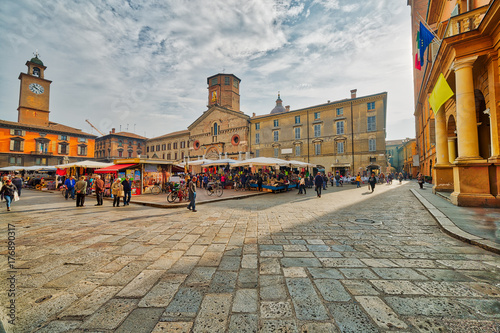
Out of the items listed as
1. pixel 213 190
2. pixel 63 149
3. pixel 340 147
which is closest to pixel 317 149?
pixel 340 147

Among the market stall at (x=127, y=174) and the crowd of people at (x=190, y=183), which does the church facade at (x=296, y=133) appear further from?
the market stall at (x=127, y=174)

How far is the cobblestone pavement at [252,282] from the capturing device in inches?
76.7

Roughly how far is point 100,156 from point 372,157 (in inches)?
2542

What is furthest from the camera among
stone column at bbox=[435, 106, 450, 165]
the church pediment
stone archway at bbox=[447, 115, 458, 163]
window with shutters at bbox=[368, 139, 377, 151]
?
the church pediment

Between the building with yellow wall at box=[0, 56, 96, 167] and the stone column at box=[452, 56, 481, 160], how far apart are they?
6039 cm

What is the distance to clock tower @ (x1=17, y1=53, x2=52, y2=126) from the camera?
44.1 m

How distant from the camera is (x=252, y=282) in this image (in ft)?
8.85

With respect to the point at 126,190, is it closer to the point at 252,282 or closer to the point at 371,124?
the point at 252,282

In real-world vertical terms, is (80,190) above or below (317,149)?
below

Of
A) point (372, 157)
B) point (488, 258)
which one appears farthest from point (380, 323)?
point (372, 157)

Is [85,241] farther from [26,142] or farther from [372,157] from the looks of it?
[26,142]

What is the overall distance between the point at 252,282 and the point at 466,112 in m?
9.77

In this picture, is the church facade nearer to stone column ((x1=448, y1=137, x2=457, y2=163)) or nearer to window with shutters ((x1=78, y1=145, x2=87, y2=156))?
stone column ((x1=448, y1=137, x2=457, y2=163))

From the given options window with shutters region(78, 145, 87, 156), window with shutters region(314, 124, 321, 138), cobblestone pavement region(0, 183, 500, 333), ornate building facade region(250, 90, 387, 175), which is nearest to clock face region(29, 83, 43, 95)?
window with shutters region(78, 145, 87, 156)
